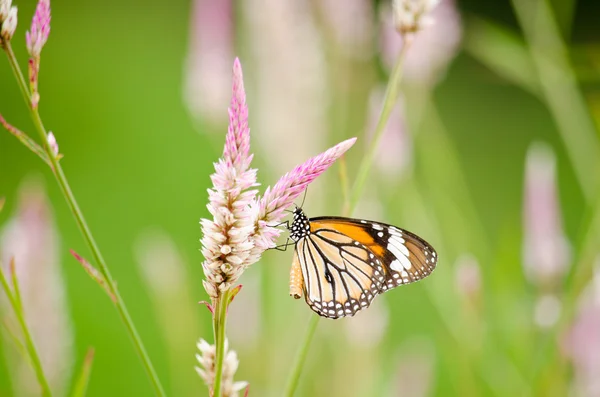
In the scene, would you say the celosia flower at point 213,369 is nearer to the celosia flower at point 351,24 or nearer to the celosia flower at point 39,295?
the celosia flower at point 39,295

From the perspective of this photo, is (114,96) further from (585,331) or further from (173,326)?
(585,331)

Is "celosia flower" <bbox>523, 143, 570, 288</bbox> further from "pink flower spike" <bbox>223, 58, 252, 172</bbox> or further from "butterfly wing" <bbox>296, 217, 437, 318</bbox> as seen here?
"pink flower spike" <bbox>223, 58, 252, 172</bbox>

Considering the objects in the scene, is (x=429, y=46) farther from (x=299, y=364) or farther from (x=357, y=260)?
(x=299, y=364)

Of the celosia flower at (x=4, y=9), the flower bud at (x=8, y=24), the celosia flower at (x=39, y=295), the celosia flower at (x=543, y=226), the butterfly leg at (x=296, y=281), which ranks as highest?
the celosia flower at (x=543, y=226)

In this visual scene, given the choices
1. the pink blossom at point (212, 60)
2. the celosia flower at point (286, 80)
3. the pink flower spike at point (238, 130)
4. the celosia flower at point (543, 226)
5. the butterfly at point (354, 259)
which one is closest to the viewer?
the pink flower spike at point (238, 130)

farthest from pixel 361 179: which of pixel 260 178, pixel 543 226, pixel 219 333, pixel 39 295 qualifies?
pixel 260 178

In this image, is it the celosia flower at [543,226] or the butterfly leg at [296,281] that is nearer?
the butterfly leg at [296,281]

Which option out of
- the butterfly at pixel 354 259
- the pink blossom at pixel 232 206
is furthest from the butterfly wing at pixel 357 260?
the pink blossom at pixel 232 206
